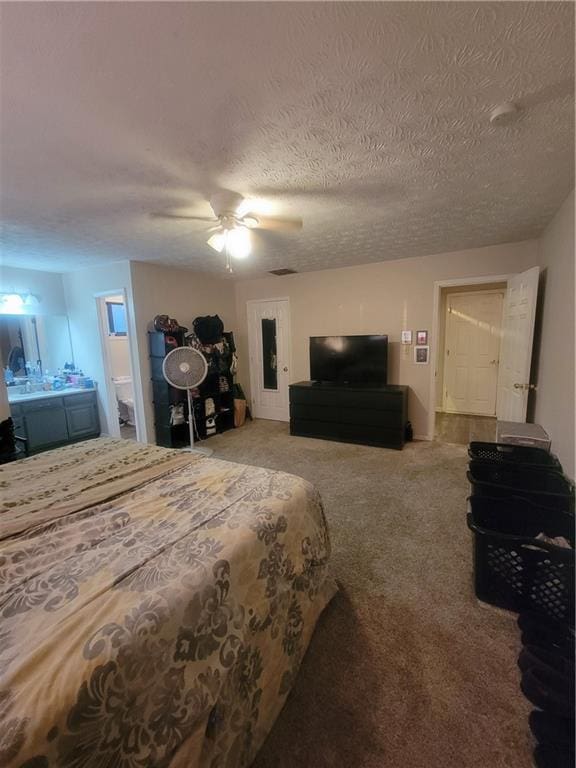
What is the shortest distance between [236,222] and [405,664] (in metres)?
→ 2.68

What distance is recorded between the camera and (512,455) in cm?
238

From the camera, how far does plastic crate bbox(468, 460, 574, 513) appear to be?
1.80 meters

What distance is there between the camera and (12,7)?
3.03ft

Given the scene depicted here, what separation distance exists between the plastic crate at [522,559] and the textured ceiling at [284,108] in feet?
6.40

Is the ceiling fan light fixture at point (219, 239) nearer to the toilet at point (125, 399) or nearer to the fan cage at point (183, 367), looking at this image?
the fan cage at point (183, 367)

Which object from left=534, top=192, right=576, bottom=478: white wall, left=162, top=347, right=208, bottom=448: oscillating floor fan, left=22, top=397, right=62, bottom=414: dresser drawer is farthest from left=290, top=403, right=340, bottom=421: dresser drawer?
left=22, top=397, right=62, bottom=414: dresser drawer

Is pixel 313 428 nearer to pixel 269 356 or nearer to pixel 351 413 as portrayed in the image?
pixel 351 413

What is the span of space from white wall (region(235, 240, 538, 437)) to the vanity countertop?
9.70 feet

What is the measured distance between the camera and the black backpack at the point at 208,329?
15.3ft

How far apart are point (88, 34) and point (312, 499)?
199 cm

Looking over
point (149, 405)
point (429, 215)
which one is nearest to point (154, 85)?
point (429, 215)

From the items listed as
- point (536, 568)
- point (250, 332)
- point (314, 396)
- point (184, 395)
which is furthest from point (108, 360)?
point (536, 568)

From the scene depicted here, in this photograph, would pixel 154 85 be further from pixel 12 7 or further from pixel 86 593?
pixel 86 593

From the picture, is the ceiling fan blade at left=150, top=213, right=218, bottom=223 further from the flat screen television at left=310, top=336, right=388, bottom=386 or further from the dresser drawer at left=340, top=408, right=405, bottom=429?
the dresser drawer at left=340, top=408, right=405, bottom=429
